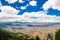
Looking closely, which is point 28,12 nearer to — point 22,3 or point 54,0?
point 22,3

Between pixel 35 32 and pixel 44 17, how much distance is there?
26 cm

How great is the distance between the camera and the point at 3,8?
2.70 metres

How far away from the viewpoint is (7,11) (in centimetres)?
272

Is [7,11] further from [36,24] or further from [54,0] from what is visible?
[54,0]

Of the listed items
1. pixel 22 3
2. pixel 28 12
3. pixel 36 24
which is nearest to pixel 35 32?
pixel 36 24

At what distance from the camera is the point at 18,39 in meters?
2.66

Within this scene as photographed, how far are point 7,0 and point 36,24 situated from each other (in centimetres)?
57

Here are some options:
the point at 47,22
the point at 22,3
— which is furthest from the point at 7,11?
the point at 47,22

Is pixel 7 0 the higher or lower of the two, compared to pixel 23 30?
higher

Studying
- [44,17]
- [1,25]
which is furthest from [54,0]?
[1,25]

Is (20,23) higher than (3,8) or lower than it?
lower

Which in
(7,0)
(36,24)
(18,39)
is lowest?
(18,39)

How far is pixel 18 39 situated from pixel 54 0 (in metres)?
0.79

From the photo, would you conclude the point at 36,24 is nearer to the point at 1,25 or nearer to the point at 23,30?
the point at 23,30
